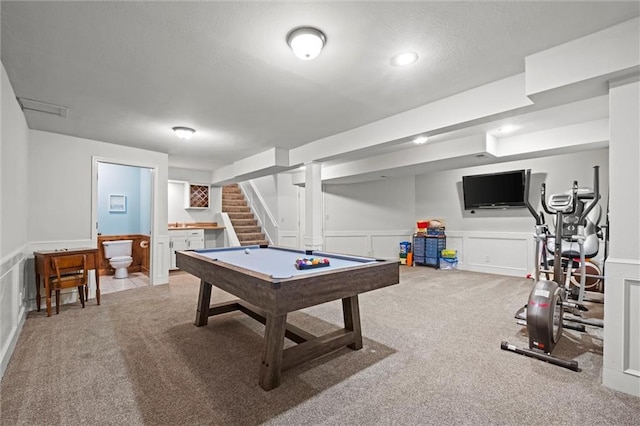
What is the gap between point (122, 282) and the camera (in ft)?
18.4

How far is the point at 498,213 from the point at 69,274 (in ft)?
24.4

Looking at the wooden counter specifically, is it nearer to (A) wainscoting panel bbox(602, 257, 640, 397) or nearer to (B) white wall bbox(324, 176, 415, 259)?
(B) white wall bbox(324, 176, 415, 259)

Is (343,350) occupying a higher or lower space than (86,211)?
lower

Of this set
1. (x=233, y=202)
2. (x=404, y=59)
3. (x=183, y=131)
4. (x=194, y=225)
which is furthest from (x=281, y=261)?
(x=233, y=202)

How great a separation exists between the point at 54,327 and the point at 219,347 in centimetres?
202

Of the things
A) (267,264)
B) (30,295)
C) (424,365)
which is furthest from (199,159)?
(424,365)

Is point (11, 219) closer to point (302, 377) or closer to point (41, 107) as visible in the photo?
point (41, 107)

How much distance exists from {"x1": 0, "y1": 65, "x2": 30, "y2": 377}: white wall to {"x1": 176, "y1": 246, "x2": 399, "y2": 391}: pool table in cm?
146

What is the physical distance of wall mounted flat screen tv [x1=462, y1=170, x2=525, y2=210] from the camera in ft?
18.8

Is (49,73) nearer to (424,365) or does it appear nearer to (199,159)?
(199,159)

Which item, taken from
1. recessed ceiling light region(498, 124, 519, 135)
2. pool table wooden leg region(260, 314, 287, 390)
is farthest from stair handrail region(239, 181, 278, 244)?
pool table wooden leg region(260, 314, 287, 390)

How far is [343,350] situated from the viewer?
266cm

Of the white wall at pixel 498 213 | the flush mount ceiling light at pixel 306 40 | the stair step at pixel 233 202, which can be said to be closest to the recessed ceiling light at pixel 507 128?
the white wall at pixel 498 213

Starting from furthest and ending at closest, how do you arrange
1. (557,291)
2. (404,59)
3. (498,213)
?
(498,213) < (557,291) < (404,59)
